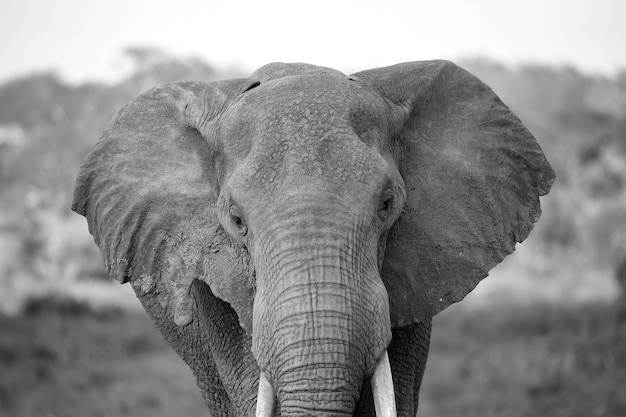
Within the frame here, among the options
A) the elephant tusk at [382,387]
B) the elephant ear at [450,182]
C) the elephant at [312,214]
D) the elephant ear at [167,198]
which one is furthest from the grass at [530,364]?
the elephant tusk at [382,387]

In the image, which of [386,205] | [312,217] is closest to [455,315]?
[386,205]

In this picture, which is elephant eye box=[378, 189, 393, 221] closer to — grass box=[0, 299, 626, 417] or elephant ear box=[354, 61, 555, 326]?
elephant ear box=[354, 61, 555, 326]

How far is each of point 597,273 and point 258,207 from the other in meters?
16.3

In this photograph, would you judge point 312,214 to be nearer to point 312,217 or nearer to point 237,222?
point 312,217

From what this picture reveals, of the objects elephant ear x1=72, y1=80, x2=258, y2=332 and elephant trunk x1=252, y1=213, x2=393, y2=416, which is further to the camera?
elephant ear x1=72, y1=80, x2=258, y2=332

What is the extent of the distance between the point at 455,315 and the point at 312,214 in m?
14.5

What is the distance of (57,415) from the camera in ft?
41.5

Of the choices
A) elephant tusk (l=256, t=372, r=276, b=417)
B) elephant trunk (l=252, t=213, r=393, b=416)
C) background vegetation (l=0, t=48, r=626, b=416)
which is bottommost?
background vegetation (l=0, t=48, r=626, b=416)

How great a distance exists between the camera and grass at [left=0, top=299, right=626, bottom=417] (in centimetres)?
1269

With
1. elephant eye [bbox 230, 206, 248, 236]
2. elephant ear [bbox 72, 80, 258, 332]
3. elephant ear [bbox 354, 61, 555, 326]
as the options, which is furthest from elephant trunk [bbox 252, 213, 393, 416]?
elephant ear [bbox 354, 61, 555, 326]

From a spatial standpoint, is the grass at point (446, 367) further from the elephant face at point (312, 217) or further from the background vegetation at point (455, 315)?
the elephant face at point (312, 217)

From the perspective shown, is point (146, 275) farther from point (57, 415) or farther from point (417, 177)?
point (57, 415)

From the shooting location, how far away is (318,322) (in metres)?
3.93

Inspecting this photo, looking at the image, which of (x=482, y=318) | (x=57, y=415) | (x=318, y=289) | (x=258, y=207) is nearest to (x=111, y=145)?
(x=258, y=207)
